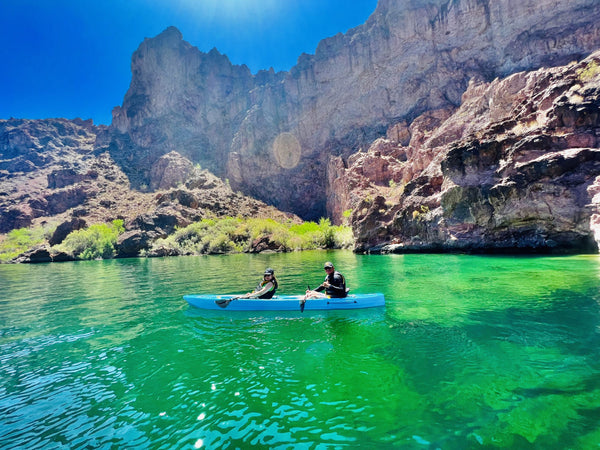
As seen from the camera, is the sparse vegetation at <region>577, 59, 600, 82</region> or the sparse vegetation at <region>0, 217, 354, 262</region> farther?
the sparse vegetation at <region>0, 217, 354, 262</region>

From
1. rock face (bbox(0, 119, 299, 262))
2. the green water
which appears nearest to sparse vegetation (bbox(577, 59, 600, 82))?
the green water

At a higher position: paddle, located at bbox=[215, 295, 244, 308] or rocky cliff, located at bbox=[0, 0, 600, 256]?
rocky cliff, located at bbox=[0, 0, 600, 256]

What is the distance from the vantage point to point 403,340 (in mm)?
7445

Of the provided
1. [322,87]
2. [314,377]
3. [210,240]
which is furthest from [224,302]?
[322,87]

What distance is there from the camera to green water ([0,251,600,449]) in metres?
4.08

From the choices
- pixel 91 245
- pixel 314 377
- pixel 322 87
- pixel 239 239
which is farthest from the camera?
pixel 322 87

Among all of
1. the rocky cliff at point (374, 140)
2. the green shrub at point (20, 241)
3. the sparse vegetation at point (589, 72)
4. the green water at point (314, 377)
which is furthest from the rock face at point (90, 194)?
the sparse vegetation at point (589, 72)

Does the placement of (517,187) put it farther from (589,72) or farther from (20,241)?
(20,241)

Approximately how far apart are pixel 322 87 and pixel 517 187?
74468 mm

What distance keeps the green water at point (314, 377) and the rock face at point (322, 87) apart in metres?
60.8

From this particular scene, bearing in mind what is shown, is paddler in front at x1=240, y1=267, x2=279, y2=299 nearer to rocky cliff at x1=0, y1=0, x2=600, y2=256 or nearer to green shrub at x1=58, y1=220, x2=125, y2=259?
rocky cliff at x1=0, y1=0, x2=600, y2=256

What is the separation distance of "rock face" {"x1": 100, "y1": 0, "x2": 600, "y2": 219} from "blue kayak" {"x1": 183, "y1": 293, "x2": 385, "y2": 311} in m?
60.6

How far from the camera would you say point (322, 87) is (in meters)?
88.2

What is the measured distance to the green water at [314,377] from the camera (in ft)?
13.4
